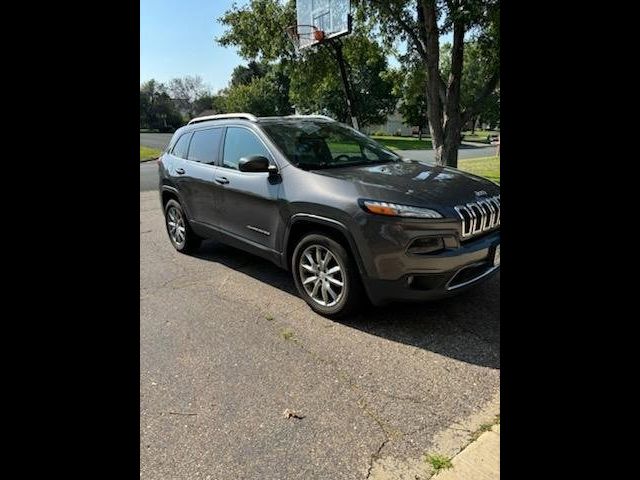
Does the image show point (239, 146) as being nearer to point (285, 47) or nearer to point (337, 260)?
point (337, 260)

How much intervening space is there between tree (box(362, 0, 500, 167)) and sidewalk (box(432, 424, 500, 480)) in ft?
22.2

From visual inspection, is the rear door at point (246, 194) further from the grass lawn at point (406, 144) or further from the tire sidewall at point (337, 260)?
the grass lawn at point (406, 144)

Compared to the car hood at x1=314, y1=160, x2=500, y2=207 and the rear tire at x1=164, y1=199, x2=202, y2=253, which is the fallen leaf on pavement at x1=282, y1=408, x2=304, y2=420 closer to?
the car hood at x1=314, y1=160, x2=500, y2=207

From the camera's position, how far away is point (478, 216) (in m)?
3.59

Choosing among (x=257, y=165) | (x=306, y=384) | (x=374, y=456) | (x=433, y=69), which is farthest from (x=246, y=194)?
(x=433, y=69)

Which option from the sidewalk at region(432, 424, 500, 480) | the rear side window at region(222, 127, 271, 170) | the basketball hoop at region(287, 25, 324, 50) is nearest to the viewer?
the sidewalk at region(432, 424, 500, 480)

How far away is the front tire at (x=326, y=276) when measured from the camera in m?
3.71

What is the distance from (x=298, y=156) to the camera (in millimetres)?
4398

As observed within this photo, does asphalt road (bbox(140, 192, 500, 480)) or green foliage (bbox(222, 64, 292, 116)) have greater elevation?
green foliage (bbox(222, 64, 292, 116))

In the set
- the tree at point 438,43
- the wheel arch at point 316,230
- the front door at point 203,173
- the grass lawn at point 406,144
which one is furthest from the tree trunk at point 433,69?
the grass lawn at point 406,144

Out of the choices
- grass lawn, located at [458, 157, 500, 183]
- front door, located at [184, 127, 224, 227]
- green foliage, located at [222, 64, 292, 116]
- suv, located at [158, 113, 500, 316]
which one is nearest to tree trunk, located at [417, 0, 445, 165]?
grass lawn, located at [458, 157, 500, 183]

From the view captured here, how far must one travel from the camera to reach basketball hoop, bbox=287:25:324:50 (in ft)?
30.8
